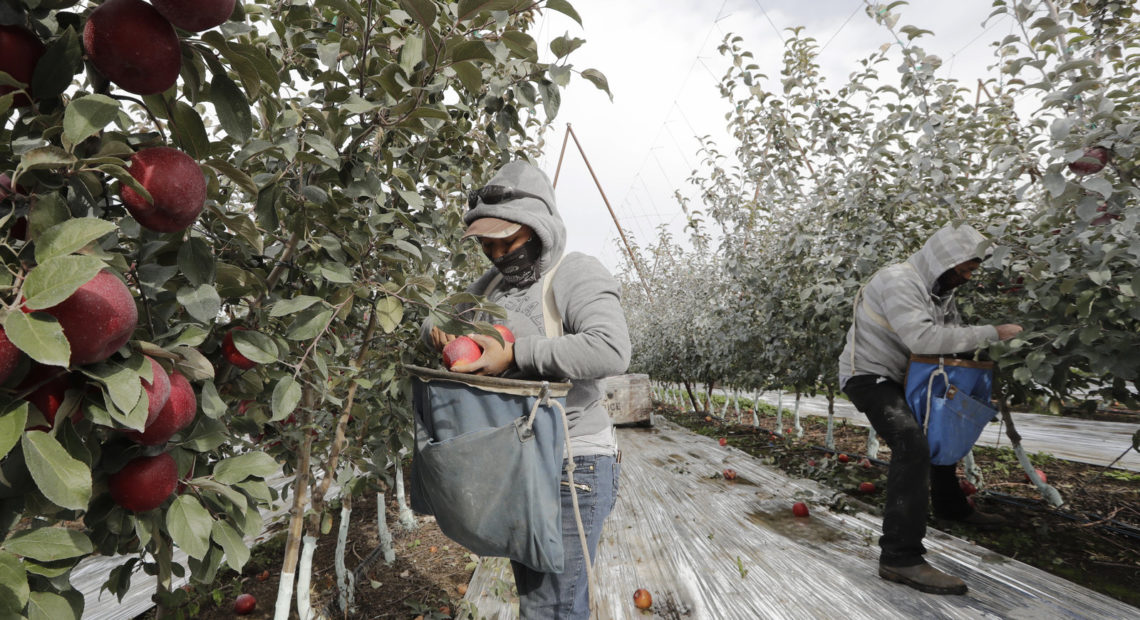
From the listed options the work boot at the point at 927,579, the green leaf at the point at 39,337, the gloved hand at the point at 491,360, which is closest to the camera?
the green leaf at the point at 39,337

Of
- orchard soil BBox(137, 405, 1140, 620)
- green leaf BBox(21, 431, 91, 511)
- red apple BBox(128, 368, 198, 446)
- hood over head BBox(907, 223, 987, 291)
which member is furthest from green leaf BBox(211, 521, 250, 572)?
hood over head BBox(907, 223, 987, 291)

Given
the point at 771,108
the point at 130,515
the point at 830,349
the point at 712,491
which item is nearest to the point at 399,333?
the point at 130,515

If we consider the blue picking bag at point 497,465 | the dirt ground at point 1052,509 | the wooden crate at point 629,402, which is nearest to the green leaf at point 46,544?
the blue picking bag at point 497,465

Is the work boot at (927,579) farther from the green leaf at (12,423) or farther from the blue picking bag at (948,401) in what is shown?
the green leaf at (12,423)

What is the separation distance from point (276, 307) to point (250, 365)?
0.40ft

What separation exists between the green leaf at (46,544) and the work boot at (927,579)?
287 centimetres

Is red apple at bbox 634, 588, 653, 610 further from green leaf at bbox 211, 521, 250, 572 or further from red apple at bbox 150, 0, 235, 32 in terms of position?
red apple at bbox 150, 0, 235, 32

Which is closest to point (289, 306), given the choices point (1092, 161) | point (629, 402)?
Result: point (1092, 161)

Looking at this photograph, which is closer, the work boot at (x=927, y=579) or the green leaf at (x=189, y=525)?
the green leaf at (x=189, y=525)

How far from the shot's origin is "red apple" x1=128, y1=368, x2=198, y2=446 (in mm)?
594

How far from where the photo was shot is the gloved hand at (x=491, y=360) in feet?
3.86

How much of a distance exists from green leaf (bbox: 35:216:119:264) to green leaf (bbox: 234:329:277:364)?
365 millimetres

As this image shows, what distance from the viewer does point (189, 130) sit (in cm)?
65

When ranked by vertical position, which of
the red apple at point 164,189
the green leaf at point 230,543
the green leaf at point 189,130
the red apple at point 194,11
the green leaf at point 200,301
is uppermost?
the red apple at point 194,11
